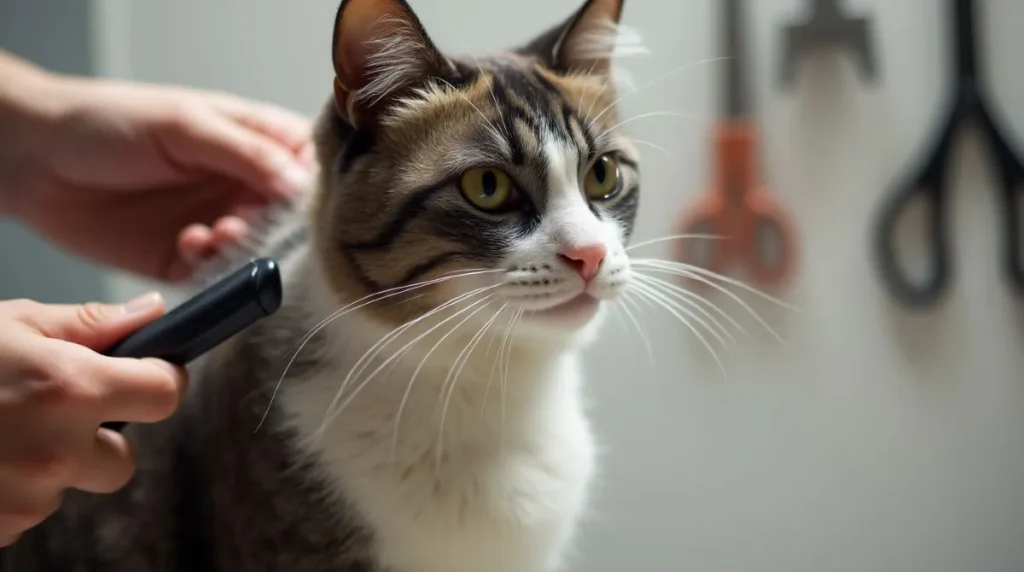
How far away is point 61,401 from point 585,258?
408mm

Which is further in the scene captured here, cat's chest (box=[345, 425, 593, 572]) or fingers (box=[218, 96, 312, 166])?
fingers (box=[218, 96, 312, 166])

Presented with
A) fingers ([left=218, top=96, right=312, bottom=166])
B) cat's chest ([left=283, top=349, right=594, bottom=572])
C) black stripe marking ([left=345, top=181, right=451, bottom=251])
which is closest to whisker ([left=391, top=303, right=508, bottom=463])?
cat's chest ([left=283, top=349, right=594, bottom=572])

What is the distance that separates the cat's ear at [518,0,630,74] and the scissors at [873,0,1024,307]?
0.45m

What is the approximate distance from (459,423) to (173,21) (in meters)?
0.86

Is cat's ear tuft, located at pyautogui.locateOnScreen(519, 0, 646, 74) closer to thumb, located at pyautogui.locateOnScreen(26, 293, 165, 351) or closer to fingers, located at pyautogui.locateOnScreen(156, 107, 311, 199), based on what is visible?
fingers, located at pyautogui.locateOnScreen(156, 107, 311, 199)

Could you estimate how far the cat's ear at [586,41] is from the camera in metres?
0.79

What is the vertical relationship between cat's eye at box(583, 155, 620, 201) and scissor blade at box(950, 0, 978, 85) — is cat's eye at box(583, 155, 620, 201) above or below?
below

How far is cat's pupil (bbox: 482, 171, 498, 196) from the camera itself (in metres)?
0.72

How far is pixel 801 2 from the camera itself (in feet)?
3.44

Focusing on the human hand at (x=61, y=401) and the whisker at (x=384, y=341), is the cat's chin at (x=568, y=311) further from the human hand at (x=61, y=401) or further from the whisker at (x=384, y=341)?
the human hand at (x=61, y=401)

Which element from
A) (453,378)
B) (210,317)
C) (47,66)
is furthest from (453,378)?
(47,66)

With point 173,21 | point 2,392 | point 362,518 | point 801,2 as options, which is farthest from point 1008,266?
point 173,21

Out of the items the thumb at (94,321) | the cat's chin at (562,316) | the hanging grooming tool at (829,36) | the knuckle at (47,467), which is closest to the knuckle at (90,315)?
the thumb at (94,321)

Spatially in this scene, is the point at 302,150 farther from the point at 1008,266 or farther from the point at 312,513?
the point at 1008,266
